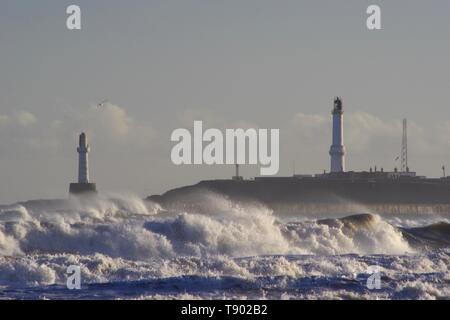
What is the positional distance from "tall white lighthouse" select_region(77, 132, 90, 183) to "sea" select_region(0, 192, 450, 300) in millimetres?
31835

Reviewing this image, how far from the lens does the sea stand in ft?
95.5

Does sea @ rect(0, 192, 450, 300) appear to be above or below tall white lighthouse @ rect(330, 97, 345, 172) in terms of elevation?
below

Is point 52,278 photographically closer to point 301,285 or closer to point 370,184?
point 301,285

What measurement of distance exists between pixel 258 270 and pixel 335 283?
136 inches

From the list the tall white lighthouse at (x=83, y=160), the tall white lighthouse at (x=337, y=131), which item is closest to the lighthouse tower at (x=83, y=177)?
the tall white lighthouse at (x=83, y=160)

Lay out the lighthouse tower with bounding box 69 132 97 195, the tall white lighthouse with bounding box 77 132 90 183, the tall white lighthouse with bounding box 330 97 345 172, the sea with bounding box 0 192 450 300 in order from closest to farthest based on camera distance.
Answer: the sea with bounding box 0 192 450 300 < the tall white lighthouse with bounding box 77 132 90 183 < the lighthouse tower with bounding box 69 132 97 195 < the tall white lighthouse with bounding box 330 97 345 172

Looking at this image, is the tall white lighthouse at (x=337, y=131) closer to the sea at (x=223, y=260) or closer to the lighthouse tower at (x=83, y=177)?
the lighthouse tower at (x=83, y=177)

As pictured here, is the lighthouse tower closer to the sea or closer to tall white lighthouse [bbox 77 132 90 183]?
tall white lighthouse [bbox 77 132 90 183]

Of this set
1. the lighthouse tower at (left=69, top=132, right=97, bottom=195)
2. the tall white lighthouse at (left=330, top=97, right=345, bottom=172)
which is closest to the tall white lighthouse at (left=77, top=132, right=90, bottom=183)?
the lighthouse tower at (left=69, top=132, right=97, bottom=195)

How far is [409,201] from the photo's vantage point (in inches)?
4636

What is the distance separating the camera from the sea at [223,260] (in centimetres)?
2911

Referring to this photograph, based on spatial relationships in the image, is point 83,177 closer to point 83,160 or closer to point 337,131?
point 83,160
